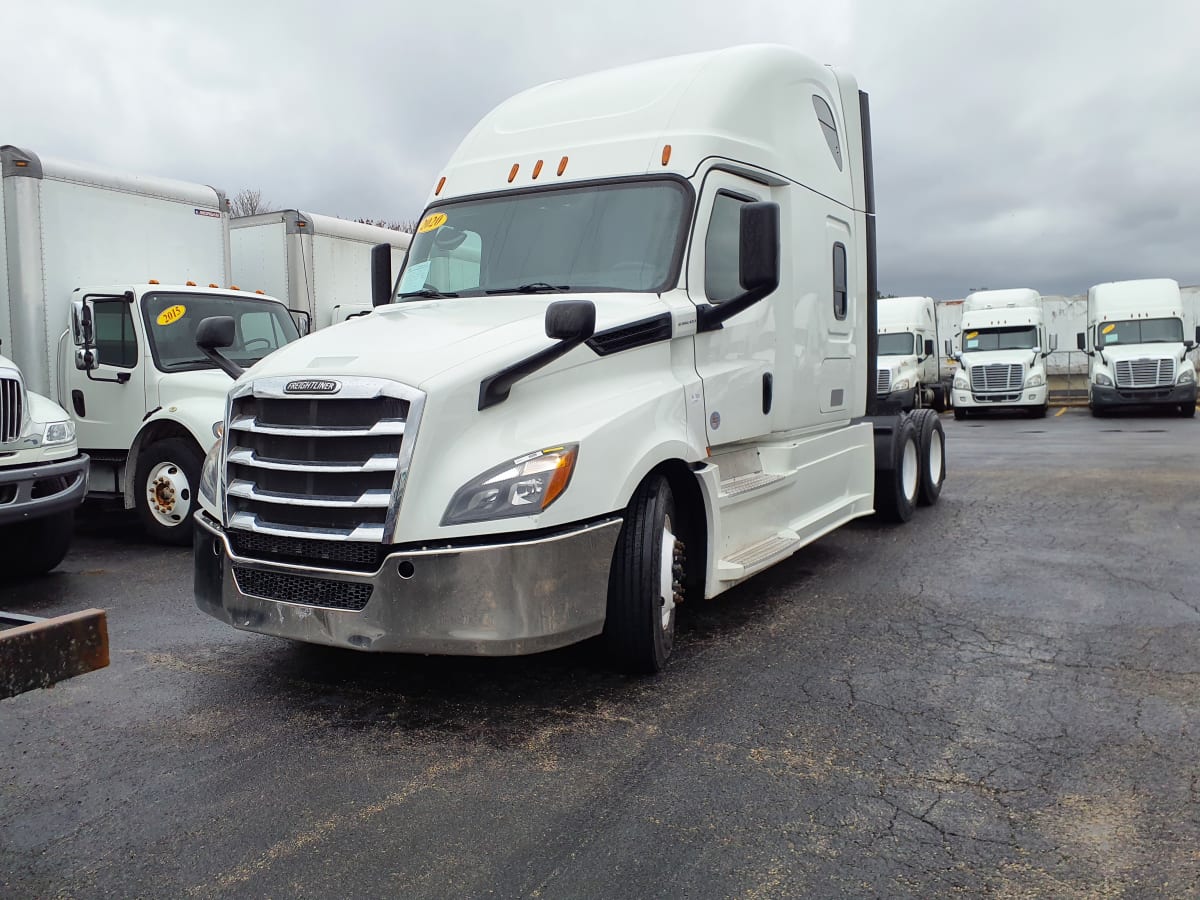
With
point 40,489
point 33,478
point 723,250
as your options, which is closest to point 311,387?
point 723,250

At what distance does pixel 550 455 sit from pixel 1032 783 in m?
2.24

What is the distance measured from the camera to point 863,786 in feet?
11.9

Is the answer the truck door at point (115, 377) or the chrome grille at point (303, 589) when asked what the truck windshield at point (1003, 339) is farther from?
the chrome grille at point (303, 589)

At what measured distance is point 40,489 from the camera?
6.83m

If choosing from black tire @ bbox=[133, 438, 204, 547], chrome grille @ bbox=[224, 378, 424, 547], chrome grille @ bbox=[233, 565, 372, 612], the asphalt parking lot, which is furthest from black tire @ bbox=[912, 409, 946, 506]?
chrome grille @ bbox=[233, 565, 372, 612]

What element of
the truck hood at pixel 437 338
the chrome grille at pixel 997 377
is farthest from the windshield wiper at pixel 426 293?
the chrome grille at pixel 997 377

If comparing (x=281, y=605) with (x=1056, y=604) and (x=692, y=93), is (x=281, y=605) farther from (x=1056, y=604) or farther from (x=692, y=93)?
(x=1056, y=604)

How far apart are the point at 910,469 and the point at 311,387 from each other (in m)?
6.98

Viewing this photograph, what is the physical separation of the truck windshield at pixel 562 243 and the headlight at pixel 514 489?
4.91 feet

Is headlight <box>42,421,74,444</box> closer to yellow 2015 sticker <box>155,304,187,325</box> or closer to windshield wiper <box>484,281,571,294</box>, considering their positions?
yellow 2015 sticker <box>155,304,187,325</box>

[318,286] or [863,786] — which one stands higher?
[318,286]

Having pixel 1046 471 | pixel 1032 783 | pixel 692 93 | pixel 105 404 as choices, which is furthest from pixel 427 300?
pixel 1046 471

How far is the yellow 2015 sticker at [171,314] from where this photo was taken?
9.09 m

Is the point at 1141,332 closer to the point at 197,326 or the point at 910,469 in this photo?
the point at 910,469
